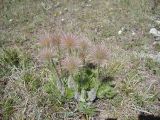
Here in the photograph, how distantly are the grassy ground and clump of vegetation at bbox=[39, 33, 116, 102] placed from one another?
0.19 metres

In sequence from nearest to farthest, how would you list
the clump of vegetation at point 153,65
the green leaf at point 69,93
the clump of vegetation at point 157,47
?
the green leaf at point 69,93, the clump of vegetation at point 153,65, the clump of vegetation at point 157,47

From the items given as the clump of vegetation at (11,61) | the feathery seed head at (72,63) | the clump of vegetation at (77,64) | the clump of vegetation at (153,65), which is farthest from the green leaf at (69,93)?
the clump of vegetation at (153,65)

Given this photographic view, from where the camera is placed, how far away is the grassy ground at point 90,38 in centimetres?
468

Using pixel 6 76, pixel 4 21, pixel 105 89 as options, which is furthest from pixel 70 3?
pixel 105 89

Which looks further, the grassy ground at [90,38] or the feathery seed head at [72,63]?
the grassy ground at [90,38]

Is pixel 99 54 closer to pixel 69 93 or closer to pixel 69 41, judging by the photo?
pixel 69 41

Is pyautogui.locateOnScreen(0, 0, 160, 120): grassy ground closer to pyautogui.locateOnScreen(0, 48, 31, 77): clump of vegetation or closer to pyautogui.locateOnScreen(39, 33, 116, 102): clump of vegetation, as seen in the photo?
pyautogui.locateOnScreen(0, 48, 31, 77): clump of vegetation

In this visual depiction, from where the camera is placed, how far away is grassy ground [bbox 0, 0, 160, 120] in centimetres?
468

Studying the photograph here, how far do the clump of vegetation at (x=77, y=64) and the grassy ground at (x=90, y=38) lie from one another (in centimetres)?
19

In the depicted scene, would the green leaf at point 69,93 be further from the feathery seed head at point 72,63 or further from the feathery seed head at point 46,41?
the feathery seed head at point 46,41

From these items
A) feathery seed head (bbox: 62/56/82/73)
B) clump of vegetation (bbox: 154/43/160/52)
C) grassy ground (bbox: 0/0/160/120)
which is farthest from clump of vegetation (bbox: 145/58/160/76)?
feathery seed head (bbox: 62/56/82/73)

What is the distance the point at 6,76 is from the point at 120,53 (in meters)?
2.22

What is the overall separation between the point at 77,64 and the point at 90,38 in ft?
7.74

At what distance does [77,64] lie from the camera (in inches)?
158
